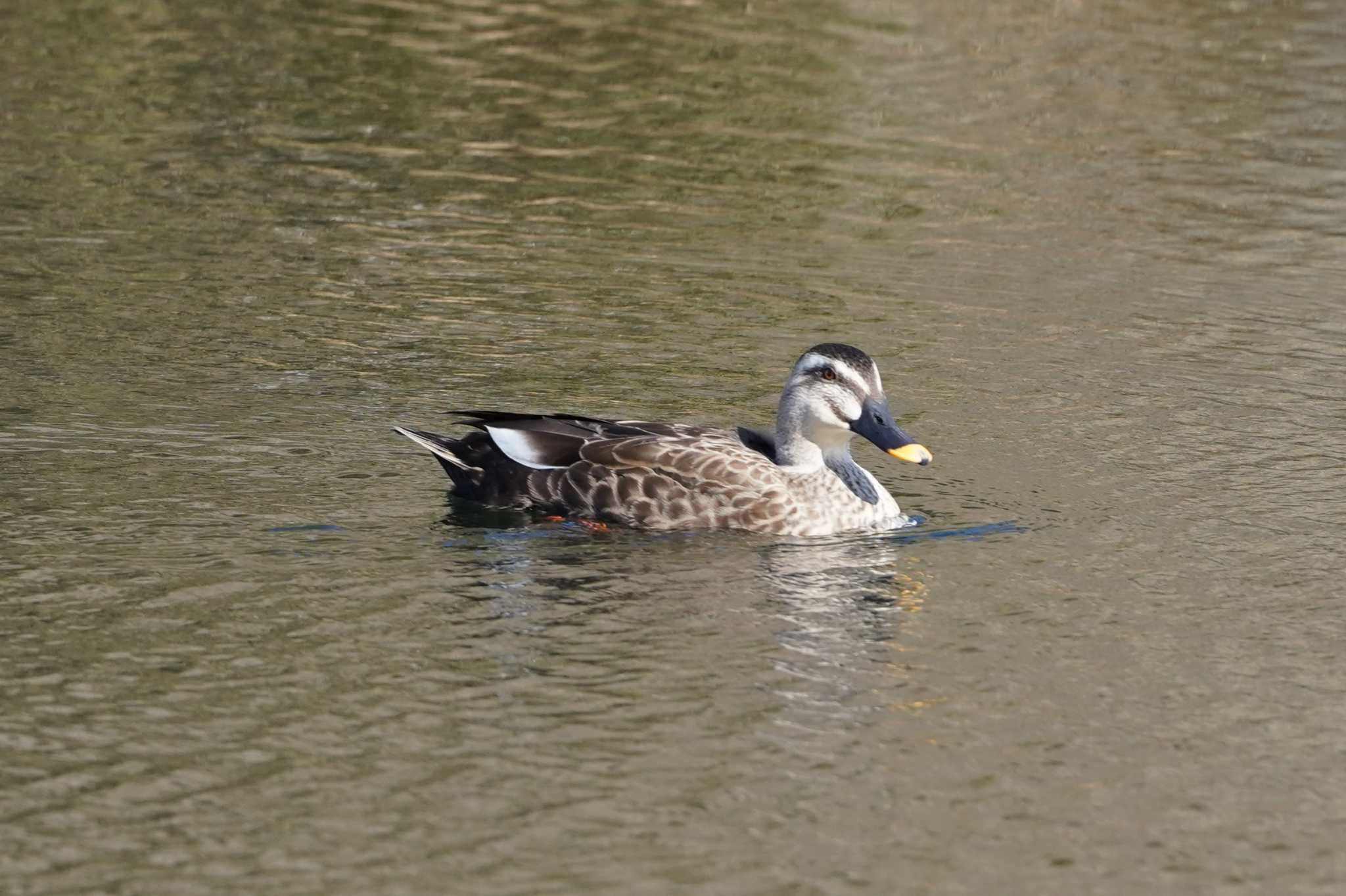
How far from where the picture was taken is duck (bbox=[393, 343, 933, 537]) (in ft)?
39.1

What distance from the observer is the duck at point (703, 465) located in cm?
1192

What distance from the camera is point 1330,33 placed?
31.8 m

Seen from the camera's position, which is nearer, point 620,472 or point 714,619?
point 714,619

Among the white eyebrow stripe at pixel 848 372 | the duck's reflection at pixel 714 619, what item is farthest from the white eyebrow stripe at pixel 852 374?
the duck's reflection at pixel 714 619

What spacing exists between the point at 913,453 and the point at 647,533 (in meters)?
1.61

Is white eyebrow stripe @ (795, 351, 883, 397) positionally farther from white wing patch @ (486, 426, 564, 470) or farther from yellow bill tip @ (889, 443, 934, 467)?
white wing patch @ (486, 426, 564, 470)

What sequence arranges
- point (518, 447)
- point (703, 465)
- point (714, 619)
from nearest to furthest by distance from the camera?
point (714, 619)
point (703, 465)
point (518, 447)

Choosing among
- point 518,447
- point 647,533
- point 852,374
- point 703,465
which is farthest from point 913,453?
point 518,447

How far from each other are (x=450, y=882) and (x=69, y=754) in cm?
195

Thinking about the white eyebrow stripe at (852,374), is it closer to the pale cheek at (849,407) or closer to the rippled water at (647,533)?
the pale cheek at (849,407)

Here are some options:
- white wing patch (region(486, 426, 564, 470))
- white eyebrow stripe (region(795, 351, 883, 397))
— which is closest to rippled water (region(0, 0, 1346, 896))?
white wing patch (region(486, 426, 564, 470))

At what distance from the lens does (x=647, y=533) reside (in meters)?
11.9

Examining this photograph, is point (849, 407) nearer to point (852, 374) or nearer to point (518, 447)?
point (852, 374)

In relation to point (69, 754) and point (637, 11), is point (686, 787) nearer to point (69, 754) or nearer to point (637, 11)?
point (69, 754)
